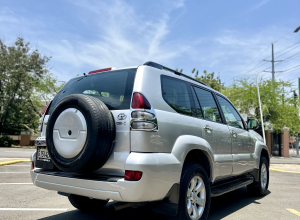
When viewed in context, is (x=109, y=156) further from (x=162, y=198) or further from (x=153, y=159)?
(x=162, y=198)

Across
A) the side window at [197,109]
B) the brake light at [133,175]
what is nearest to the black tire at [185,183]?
the brake light at [133,175]

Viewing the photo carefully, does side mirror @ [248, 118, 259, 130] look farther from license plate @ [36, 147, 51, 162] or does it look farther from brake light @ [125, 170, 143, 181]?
license plate @ [36, 147, 51, 162]

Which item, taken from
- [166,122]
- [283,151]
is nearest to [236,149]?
[166,122]

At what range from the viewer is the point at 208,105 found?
177 inches

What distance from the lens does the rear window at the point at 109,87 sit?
3293 mm

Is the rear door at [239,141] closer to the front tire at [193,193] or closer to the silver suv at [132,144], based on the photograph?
the silver suv at [132,144]

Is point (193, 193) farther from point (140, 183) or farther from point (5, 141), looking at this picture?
point (5, 141)

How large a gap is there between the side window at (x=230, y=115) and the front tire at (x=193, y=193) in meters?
1.59

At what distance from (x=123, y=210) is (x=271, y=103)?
27.3 m

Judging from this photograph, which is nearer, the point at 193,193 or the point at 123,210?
the point at 193,193

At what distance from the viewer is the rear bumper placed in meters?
2.88

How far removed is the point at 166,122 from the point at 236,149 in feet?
7.13

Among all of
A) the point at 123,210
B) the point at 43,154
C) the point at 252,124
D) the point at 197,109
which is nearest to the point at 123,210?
the point at 123,210

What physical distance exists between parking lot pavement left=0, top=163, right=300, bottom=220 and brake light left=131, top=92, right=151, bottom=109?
1893 mm
